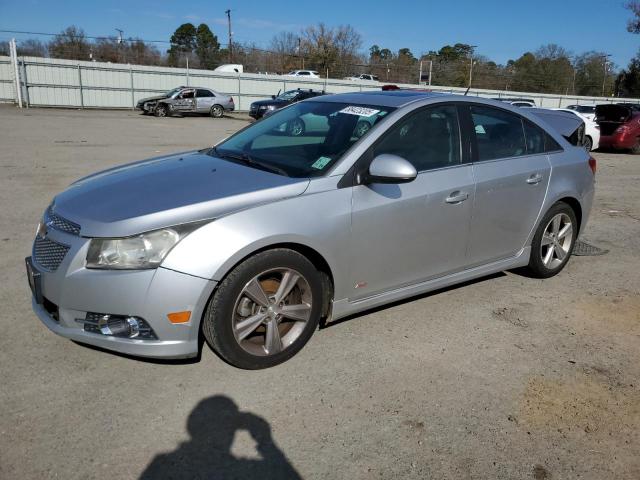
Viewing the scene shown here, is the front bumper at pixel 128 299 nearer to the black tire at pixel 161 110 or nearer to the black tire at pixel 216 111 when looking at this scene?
the black tire at pixel 161 110

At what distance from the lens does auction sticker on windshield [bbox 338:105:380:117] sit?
382cm

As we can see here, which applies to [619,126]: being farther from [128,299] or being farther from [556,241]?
[128,299]

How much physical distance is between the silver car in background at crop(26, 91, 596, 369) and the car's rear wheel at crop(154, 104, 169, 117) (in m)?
25.9

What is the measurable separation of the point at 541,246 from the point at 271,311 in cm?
280

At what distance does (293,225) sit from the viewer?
3.11 metres

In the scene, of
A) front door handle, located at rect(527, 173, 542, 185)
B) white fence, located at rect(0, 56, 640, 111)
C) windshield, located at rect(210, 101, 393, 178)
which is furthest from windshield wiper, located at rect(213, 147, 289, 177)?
white fence, located at rect(0, 56, 640, 111)

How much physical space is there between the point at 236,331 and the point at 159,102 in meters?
27.8

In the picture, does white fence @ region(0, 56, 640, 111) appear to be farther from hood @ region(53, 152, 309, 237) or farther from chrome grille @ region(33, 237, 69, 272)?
chrome grille @ region(33, 237, 69, 272)

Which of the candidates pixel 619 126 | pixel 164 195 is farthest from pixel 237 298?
pixel 619 126

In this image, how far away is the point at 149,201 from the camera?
3062 mm

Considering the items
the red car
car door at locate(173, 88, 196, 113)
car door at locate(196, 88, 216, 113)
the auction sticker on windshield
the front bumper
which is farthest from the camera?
car door at locate(196, 88, 216, 113)

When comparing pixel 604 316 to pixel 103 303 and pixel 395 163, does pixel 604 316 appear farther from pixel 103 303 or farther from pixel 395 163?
pixel 103 303

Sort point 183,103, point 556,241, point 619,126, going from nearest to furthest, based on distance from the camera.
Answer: point 556,241, point 619,126, point 183,103

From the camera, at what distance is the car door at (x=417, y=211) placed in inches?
136
